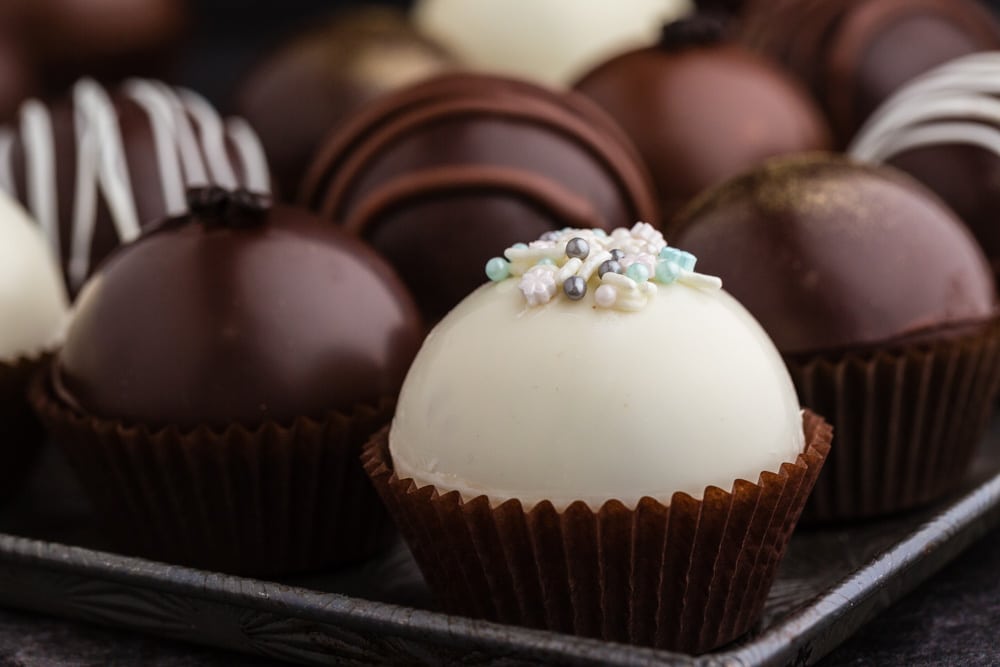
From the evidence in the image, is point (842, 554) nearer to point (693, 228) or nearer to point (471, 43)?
point (693, 228)

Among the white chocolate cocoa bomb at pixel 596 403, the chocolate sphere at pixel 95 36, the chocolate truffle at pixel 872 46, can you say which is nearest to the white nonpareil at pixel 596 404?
the white chocolate cocoa bomb at pixel 596 403

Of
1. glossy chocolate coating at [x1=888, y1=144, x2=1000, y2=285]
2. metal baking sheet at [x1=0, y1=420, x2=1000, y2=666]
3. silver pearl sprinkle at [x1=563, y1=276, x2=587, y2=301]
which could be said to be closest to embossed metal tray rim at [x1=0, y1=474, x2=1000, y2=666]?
metal baking sheet at [x1=0, y1=420, x2=1000, y2=666]

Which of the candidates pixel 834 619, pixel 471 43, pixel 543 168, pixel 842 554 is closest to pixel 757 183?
pixel 543 168

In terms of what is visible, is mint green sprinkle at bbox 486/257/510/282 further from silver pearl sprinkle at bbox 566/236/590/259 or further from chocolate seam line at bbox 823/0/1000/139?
chocolate seam line at bbox 823/0/1000/139

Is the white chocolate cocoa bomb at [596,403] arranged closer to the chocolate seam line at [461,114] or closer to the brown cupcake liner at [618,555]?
the brown cupcake liner at [618,555]

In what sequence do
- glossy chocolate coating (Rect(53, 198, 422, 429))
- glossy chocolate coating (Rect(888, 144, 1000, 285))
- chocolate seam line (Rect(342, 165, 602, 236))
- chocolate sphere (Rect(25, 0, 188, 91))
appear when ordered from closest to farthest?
glossy chocolate coating (Rect(53, 198, 422, 429))
chocolate seam line (Rect(342, 165, 602, 236))
glossy chocolate coating (Rect(888, 144, 1000, 285))
chocolate sphere (Rect(25, 0, 188, 91))

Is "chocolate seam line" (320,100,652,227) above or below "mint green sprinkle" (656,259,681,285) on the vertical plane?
below

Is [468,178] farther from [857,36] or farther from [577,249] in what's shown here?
[857,36]
